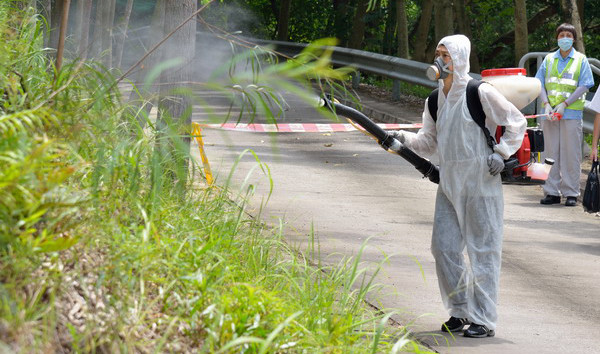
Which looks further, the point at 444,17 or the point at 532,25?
the point at 532,25

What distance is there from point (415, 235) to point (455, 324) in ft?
10.0

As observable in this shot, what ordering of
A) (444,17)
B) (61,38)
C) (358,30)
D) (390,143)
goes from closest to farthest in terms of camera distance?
(61,38) < (390,143) < (444,17) < (358,30)

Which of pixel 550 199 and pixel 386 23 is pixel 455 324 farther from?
pixel 386 23

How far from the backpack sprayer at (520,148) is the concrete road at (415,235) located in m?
0.74

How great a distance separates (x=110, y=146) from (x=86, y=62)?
3.01ft

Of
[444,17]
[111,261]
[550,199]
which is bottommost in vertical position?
[550,199]

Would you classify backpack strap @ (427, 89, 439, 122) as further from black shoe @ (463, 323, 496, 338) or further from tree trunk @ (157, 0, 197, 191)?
tree trunk @ (157, 0, 197, 191)

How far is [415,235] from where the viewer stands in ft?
31.2

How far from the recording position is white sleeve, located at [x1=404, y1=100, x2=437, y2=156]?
684cm

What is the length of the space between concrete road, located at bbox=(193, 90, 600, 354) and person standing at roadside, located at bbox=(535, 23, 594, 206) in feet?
1.20

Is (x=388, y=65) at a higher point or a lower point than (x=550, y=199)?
higher

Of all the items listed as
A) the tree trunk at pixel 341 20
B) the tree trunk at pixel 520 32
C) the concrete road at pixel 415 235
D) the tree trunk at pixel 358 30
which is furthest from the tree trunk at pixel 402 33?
the concrete road at pixel 415 235

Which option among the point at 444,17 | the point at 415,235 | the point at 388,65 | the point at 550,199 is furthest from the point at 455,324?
the point at 444,17

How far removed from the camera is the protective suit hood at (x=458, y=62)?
6.50 m
